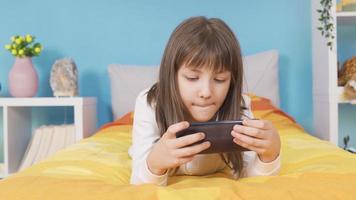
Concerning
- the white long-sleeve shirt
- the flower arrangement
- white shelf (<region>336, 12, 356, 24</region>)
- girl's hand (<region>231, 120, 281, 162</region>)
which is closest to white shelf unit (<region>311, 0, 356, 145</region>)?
white shelf (<region>336, 12, 356, 24</region>)

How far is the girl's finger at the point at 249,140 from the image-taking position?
887mm

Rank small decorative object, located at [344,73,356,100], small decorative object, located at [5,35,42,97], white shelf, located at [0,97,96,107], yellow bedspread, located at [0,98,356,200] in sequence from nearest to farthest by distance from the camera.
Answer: yellow bedspread, located at [0,98,356,200], small decorative object, located at [344,73,356,100], white shelf, located at [0,97,96,107], small decorative object, located at [5,35,42,97]

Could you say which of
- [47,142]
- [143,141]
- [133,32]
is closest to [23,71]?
[47,142]

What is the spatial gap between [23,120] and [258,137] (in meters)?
1.64

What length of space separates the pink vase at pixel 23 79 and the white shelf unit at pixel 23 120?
0.08 meters

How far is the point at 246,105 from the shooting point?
124cm

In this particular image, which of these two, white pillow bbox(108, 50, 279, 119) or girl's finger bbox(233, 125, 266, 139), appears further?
white pillow bbox(108, 50, 279, 119)

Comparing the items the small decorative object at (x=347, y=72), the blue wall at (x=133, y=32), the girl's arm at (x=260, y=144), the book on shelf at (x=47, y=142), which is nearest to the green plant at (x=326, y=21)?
the small decorative object at (x=347, y=72)

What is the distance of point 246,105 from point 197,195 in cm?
53

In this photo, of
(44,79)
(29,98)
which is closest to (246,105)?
(29,98)

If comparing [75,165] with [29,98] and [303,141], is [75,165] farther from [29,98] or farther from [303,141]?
[29,98]

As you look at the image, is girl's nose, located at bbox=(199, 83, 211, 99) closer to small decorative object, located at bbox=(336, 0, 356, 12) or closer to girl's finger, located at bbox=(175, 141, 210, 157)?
girl's finger, located at bbox=(175, 141, 210, 157)

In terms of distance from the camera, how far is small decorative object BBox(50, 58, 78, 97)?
205cm

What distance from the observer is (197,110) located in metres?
1.02
